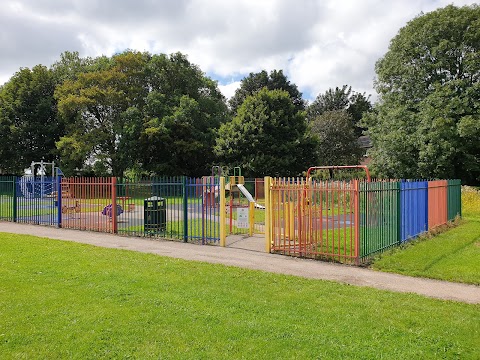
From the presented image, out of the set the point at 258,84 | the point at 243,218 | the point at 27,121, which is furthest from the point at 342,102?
the point at 243,218

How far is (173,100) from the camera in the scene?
137 feet

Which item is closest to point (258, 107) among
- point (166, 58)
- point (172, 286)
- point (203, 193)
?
point (166, 58)

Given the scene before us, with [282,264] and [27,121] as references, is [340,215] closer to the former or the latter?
[282,264]

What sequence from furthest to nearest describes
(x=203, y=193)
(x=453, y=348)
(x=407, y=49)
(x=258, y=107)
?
1. (x=258, y=107)
2. (x=407, y=49)
3. (x=203, y=193)
4. (x=453, y=348)

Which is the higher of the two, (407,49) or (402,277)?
(407,49)

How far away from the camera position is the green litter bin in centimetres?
1362

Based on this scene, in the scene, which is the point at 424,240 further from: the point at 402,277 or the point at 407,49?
the point at 407,49

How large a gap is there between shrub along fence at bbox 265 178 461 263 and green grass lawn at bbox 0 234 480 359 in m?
2.36

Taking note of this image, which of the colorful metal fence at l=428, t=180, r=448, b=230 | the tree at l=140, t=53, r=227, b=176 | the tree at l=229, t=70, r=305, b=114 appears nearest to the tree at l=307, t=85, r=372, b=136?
the tree at l=229, t=70, r=305, b=114

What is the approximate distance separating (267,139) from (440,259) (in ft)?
89.9

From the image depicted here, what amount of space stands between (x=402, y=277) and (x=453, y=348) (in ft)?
11.8

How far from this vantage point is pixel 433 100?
31.4 meters

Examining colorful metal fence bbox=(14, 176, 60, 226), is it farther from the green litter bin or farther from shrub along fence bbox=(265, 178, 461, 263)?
shrub along fence bbox=(265, 178, 461, 263)

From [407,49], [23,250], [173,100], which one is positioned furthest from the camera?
[173,100]
